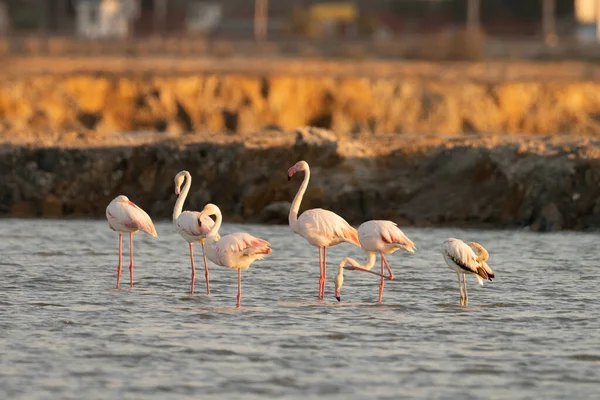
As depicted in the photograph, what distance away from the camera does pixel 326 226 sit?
14344mm

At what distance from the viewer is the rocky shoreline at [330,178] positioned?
2205 cm

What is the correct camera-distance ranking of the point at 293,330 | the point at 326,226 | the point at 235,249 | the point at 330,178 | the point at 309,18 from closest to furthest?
the point at 293,330 → the point at 235,249 → the point at 326,226 → the point at 330,178 → the point at 309,18

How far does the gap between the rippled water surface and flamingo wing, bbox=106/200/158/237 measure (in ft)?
2.38

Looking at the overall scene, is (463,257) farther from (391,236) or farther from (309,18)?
(309,18)

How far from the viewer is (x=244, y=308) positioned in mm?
13898

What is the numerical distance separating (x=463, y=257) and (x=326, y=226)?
1.54 metres

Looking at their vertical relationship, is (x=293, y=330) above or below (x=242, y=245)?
below

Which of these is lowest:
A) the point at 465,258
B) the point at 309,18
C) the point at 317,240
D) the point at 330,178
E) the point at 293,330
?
the point at 293,330

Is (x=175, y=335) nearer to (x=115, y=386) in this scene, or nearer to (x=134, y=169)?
(x=115, y=386)

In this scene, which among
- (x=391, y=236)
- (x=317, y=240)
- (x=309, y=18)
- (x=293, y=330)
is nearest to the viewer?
(x=293, y=330)

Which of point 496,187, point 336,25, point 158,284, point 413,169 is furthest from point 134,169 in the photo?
point 336,25

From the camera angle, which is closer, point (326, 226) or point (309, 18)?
point (326, 226)

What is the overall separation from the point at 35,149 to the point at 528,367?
1473cm

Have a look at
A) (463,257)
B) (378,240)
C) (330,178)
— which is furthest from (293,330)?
(330,178)
